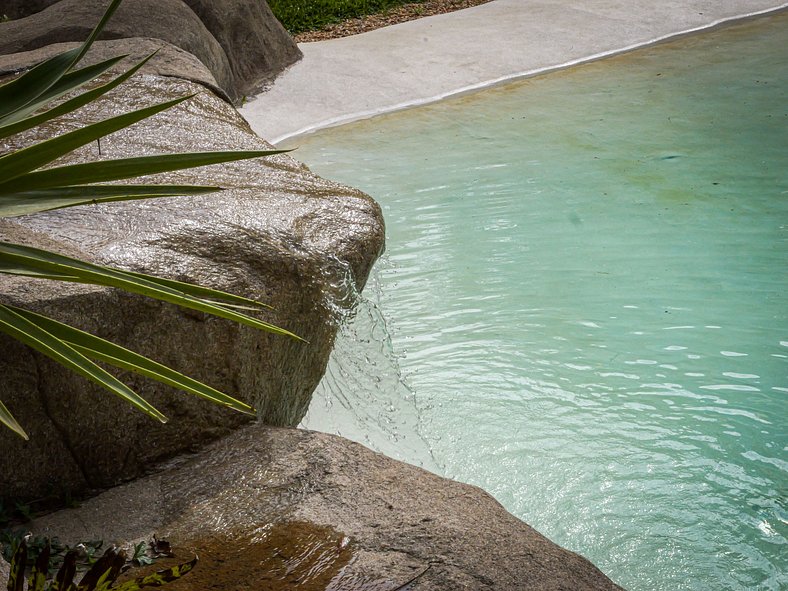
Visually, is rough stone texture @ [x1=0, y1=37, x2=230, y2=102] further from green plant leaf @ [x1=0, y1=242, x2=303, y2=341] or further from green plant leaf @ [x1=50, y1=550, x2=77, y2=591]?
green plant leaf @ [x1=50, y1=550, x2=77, y2=591]

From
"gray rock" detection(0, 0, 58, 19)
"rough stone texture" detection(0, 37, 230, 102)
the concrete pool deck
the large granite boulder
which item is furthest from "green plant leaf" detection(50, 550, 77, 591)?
"gray rock" detection(0, 0, 58, 19)

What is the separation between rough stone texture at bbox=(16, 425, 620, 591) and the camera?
7.82 feet

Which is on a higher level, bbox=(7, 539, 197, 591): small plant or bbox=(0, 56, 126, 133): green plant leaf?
bbox=(0, 56, 126, 133): green plant leaf

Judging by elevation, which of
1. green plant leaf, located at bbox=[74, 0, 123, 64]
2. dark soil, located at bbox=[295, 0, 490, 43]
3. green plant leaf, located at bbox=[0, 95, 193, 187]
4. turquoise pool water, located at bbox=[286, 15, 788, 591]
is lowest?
turquoise pool water, located at bbox=[286, 15, 788, 591]

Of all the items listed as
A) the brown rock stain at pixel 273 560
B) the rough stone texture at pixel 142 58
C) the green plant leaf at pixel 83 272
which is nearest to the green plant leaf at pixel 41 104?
the green plant leaf at pixel 83 272

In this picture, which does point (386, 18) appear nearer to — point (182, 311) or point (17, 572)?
point (182, 311)

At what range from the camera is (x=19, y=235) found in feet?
9.34

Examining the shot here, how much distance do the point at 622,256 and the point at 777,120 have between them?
3.04 m

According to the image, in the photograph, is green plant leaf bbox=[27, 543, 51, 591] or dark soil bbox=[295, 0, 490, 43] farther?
dark soil bbox=[295, 0, 490, 43]

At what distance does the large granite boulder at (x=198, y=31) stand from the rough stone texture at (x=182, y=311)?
3681mm

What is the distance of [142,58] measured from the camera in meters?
4.93

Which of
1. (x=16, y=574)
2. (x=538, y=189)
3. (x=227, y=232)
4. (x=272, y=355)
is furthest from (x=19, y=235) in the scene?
(x=538, y=189)

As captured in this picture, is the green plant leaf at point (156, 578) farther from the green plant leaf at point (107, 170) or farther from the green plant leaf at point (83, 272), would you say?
the green plant leaf at point (107, 170)

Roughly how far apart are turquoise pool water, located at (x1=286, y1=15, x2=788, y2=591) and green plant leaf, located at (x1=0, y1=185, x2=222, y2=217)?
6.64 ft
